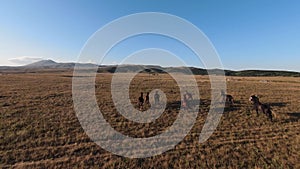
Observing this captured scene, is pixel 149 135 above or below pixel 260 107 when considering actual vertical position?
below

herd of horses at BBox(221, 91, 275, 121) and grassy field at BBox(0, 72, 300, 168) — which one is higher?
herd of horses at BBox(221, 91, 275, 121)

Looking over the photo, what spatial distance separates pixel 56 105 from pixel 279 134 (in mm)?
17645

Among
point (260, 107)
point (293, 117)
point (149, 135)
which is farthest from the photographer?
point (260, 107)

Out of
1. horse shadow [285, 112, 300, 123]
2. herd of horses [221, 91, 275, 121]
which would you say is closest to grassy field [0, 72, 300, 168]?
horse shadow [285, 112, 300, 123]

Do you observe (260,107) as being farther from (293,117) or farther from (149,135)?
(149,135)

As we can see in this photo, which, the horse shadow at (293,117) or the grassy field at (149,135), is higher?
the horse shadow at (293,117)

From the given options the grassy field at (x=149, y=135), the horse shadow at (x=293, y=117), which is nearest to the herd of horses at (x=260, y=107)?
the grassy field at (x=149, y=135)

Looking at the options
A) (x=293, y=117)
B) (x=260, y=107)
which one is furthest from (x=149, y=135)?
(x=293, y=117)

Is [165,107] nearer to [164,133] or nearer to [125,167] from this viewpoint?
[164,133]

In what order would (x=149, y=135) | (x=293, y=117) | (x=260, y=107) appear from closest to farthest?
(x=149, y=135), (x=293, y=117), (x=260, y=107)

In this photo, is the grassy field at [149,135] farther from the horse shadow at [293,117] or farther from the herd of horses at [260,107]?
the herd of horses at [260,107]

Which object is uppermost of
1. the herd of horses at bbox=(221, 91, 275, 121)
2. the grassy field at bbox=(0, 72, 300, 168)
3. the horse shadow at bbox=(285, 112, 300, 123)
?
the herd of horses at bbox=(221, 91, 275, 121)

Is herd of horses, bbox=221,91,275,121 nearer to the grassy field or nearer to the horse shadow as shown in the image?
the grassy field

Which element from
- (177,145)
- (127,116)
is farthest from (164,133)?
(127,116)
